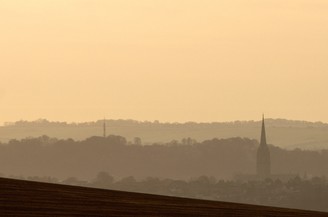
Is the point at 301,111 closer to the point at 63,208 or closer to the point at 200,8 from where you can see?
the point at 200,8

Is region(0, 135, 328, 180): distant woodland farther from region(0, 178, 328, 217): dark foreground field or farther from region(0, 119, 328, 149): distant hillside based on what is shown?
region(0, 178, 328, 217): dark foreground field

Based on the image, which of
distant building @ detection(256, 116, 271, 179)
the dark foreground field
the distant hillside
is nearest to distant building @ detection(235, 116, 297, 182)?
distant building @ detection(256, 116, 271, 179)

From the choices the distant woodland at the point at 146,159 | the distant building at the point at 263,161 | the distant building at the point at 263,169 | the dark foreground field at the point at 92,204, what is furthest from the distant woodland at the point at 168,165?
the dark foreground field at the point at 92,204

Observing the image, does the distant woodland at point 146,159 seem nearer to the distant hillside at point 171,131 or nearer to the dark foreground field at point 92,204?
the distant hillside at point 171,131

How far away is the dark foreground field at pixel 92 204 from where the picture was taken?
51 centimetres

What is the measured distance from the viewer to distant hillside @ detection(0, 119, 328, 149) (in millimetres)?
43031

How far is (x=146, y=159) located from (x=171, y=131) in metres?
3.46

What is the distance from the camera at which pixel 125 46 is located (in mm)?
47312

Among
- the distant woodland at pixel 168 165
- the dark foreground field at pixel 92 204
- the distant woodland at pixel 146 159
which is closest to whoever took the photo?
the dark foreground field at pixel 92 204

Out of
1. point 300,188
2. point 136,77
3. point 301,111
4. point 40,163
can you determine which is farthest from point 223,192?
point 40,163

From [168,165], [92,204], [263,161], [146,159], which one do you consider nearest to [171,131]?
[168,165]

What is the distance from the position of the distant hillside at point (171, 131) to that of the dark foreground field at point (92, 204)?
1579 inches

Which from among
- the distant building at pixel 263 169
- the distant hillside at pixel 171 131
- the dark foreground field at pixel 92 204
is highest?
the distant hillside at pixel 171 131

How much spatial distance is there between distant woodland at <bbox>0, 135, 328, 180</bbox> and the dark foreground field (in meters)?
43.2
